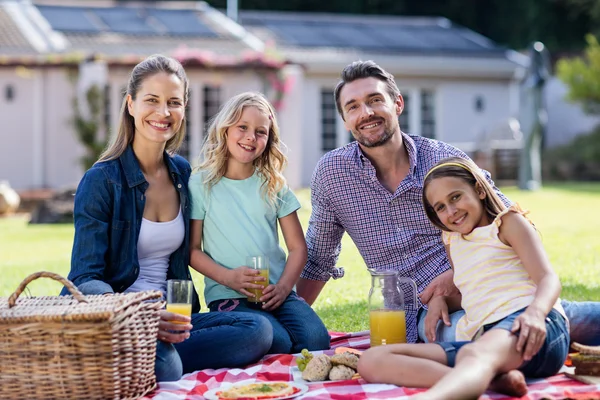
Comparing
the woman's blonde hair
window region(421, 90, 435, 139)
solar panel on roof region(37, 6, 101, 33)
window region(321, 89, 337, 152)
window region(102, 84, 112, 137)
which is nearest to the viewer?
the woman's blonde hair

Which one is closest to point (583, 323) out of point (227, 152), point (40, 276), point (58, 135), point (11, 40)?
→ point (227, 152)

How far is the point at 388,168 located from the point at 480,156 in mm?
15176

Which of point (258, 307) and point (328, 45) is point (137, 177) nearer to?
point (258, 307)

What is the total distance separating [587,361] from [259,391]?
A: 1.33 m

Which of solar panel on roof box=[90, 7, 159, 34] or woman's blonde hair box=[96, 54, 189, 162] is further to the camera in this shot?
solar panel on roof box=[90, 7, 159, 34]

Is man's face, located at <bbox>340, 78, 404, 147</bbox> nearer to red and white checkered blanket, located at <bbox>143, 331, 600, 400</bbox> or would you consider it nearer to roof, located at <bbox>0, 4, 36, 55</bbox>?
red and white checkered blanket, located at <bbox>143, 331, 600, 400</bbox>

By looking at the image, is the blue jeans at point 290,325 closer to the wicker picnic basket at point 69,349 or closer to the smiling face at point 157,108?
the smiling face at point 157,108

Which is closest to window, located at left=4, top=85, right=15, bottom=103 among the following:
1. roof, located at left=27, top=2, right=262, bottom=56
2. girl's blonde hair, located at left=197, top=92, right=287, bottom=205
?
roof, located at left=27, top=2, right=262, bottom=56

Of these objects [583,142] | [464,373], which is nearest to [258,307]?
[464,373]

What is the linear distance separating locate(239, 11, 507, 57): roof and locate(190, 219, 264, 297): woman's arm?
55.1ft

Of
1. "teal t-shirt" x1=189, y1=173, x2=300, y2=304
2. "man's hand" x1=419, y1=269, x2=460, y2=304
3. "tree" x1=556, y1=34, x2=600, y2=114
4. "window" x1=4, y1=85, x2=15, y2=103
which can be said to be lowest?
"man's hand" x1=419, y1=269, x2=460, y2=304

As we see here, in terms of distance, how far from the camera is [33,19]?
19.4m

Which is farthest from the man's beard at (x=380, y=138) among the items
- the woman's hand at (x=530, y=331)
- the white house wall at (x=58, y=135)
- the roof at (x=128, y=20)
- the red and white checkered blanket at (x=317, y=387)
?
the roof at (x=128, y=20)

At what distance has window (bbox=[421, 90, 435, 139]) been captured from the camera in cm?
2097
